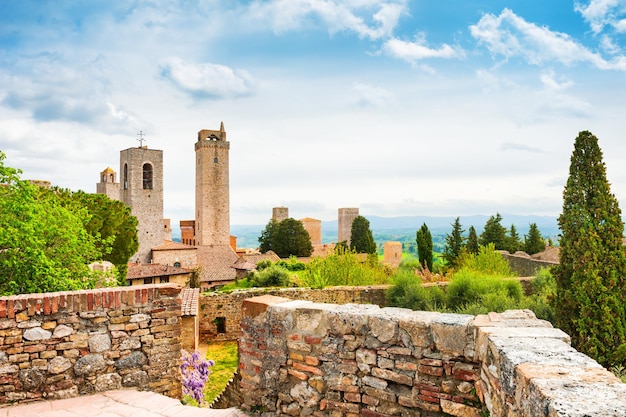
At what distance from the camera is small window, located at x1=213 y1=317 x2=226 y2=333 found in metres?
20.2

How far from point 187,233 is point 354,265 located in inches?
1903

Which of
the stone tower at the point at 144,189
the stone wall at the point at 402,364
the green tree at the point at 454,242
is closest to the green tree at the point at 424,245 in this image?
the green tree at the point at 454,242

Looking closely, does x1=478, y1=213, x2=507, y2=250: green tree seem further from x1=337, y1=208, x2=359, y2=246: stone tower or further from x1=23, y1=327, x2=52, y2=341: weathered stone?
x1=23, y1=327, x2=52, y2=341: weathered stone

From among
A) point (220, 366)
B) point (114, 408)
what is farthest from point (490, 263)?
point (114, 408)

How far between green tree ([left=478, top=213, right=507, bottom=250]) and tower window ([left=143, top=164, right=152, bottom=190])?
38.8 m

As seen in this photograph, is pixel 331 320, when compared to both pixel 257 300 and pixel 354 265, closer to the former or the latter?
pixel 257 300

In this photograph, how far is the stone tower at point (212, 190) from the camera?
59.6 metres

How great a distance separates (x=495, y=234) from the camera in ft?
152

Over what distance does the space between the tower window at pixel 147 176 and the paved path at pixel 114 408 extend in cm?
5530

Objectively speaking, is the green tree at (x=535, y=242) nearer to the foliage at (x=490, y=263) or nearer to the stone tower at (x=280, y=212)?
the foliage at (x=490, y=263)

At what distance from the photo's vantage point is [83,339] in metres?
5.30

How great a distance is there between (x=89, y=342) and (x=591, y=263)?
38.8 ft

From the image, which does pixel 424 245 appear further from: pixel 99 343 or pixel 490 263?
pixel 99 343

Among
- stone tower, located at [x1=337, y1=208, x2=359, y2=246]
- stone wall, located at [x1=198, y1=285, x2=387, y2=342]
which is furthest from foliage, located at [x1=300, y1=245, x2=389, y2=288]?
stone tower, located at [x1=337, y1=208, x2=359, y2=246]
